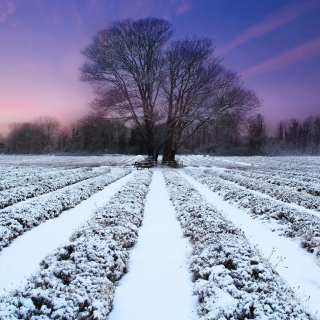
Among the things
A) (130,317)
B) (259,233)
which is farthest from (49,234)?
(259,233)

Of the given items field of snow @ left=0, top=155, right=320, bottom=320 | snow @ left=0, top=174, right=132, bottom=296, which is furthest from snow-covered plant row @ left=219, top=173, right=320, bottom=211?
snow @ left=0, top=174, right=132, bottom=296

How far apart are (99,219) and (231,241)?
408cm

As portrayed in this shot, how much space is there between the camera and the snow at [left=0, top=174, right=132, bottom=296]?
16.1ft

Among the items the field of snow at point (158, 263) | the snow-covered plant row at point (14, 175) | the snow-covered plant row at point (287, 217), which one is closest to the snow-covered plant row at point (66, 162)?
Answer: the snow-covered plant row at point (14, 175)

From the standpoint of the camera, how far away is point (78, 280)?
4047 millimetres

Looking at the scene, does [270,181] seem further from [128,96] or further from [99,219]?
[128,96]

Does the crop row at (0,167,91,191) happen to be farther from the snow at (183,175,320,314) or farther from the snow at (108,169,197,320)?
the snow at (183,175,320,314)

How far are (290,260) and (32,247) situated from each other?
259 inches

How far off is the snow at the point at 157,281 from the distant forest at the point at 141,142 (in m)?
58.1

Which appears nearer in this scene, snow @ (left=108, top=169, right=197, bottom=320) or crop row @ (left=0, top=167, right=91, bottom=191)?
snow @ (left=108, top=169, right=197, bottom=320)

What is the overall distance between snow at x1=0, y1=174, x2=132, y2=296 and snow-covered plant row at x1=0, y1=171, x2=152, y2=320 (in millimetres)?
499

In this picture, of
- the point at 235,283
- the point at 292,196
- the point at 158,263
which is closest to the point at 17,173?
the point at 158,263

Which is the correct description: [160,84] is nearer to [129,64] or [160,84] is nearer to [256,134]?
[129,64]

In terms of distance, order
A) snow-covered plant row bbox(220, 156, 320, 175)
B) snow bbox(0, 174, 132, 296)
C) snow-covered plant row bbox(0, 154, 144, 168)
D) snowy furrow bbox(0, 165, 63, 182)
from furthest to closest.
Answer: snow-covered plant row bbox(0, 154, 144, 168) < snow-covered plant row bbox(220, 156, 320, 175) < snowy furrow bbox(0, 165, 63, 182) < snow bbox(0, 174, 132, 296)
